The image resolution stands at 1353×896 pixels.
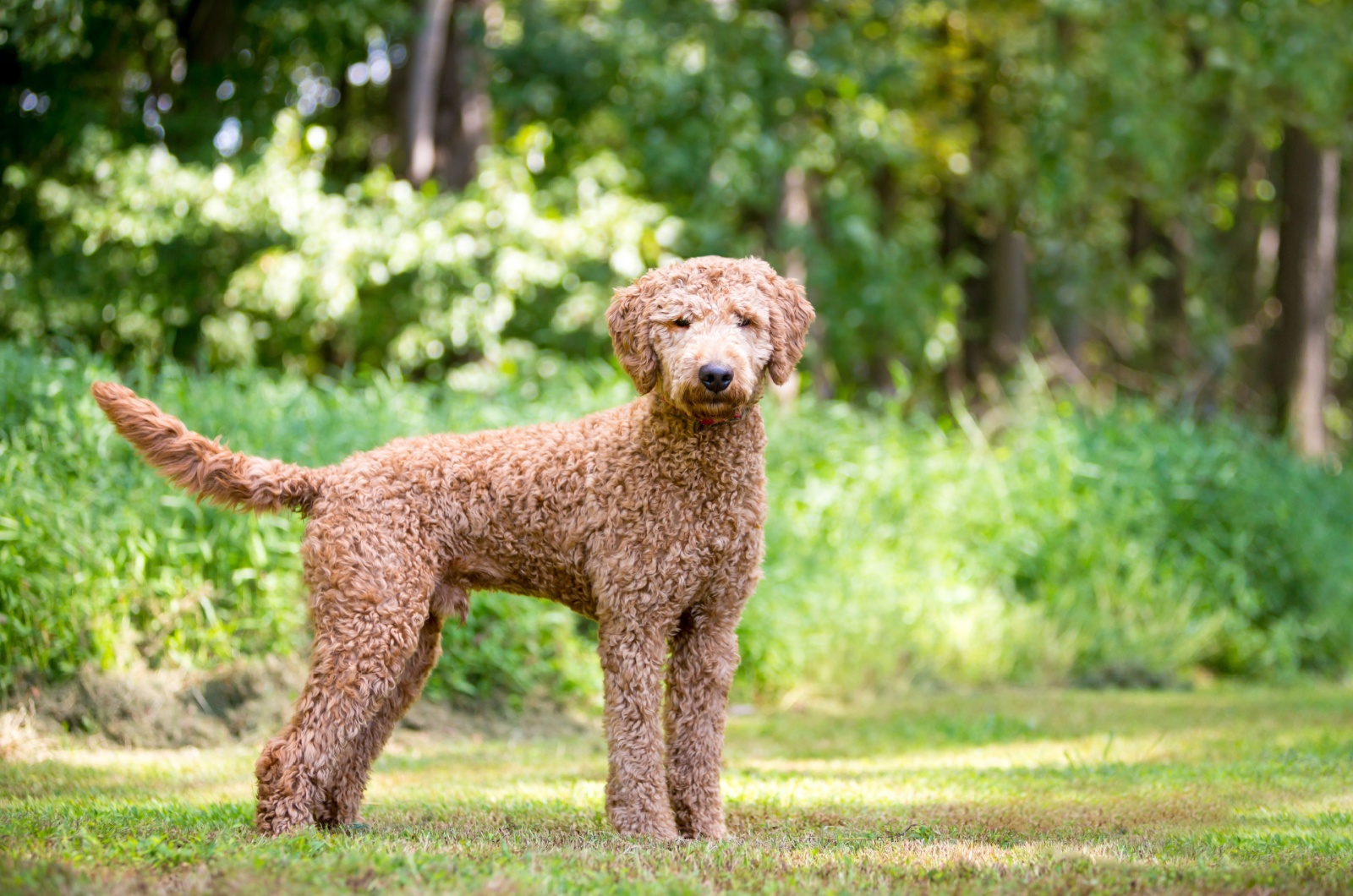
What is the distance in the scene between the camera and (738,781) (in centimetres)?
543

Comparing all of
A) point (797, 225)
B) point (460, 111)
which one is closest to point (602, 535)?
point (460, 111)

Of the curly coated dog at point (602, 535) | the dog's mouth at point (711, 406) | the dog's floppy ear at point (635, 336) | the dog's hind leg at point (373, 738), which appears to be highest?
the dog's floppy ear at point (635, 336)

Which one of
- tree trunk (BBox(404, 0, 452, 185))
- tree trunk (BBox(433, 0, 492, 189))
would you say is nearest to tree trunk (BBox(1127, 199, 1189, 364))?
tree trunk (BBox(433, 0, 492, 189))

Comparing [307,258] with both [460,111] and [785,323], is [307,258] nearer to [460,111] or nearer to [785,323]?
[460,111]

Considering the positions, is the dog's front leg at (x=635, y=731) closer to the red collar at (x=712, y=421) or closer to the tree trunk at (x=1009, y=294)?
the red collar at (x=712, y=421)

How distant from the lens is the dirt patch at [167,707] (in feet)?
19.0

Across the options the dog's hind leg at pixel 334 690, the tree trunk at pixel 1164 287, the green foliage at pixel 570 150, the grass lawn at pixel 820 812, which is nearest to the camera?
the grass lawn at pixel 820 812

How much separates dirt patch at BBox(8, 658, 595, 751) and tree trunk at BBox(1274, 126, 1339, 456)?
1041 centimetres

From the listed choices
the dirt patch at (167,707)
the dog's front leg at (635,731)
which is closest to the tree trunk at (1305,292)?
the dirt patch at (167,707)

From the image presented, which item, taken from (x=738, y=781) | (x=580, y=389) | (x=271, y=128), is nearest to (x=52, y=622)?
(x=738, y=781)

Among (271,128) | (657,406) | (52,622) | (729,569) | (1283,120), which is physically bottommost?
(52,622)

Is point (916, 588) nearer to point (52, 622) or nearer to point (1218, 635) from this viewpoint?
point (1218, 635)

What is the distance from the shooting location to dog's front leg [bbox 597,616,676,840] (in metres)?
3.95

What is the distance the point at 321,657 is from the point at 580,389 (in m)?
4.93
